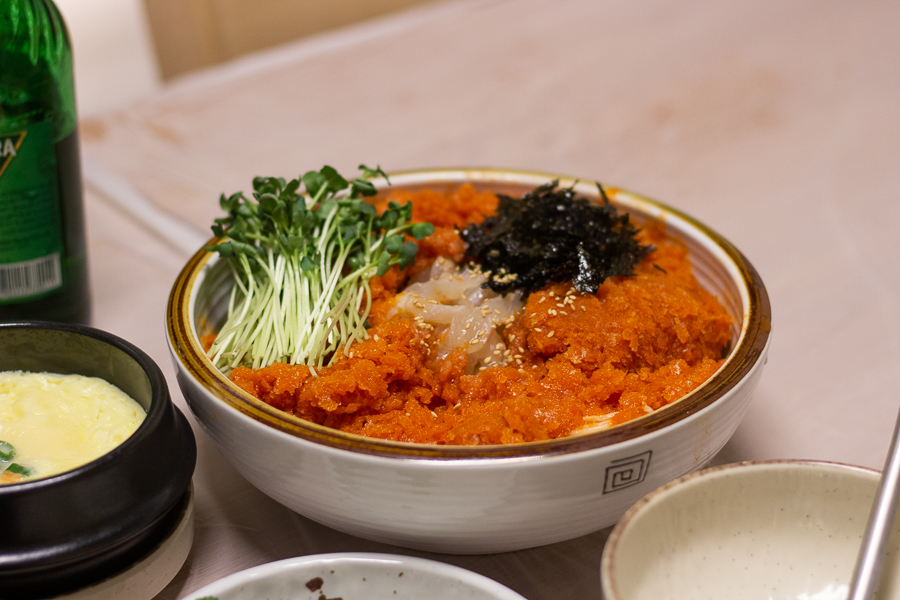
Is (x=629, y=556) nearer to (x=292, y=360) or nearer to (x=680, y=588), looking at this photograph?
(x=680, y=588)

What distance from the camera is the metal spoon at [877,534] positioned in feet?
4.18

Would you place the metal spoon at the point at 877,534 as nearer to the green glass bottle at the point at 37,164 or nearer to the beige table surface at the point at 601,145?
the beige table surface at the point at 601,145

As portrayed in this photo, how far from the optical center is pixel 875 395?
2197 mm

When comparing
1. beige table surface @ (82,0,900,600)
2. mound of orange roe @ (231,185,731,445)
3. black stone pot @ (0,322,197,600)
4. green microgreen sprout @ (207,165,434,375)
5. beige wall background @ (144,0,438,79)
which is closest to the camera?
black stone pot @ (0,322,197,600)

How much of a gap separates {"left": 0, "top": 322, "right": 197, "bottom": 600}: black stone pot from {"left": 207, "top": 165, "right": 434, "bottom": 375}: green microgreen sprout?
351 mm

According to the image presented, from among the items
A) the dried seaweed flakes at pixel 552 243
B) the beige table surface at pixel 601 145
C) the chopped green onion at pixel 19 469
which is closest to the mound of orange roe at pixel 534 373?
the dried seaweed flakes at pixel 552 243

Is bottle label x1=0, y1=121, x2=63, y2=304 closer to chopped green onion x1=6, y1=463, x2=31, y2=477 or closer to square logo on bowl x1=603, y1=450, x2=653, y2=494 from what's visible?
chopped green onion x1=6, y1=463, x2=31, y2=477

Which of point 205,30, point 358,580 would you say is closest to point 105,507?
point 358,580

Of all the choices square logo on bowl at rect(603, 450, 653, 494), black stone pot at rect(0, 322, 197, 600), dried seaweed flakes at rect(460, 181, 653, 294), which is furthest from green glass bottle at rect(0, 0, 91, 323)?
square logo on bowl at rect(603, 450, 653, 494)

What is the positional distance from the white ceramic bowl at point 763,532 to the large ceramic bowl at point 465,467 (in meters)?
0.09

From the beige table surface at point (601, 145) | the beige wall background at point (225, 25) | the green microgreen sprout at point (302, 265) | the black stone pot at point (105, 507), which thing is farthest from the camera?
the beige wall background at point (225, 25)

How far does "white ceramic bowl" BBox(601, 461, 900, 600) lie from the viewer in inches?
54.9

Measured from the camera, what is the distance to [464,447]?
135cm

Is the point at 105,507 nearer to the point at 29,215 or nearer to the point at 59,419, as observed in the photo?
the point at 59,419
